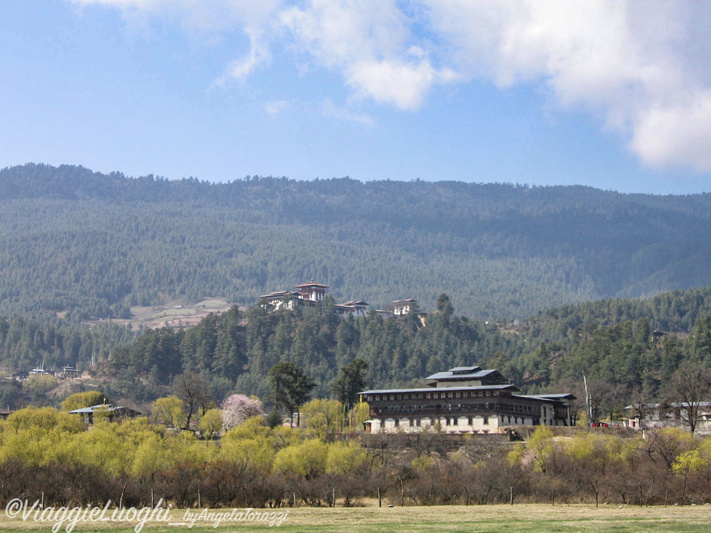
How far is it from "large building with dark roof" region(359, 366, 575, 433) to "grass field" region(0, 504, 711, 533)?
61329 millimetres

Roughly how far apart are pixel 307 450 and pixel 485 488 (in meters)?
22.1

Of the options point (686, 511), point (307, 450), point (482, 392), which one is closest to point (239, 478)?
point (307, 450)

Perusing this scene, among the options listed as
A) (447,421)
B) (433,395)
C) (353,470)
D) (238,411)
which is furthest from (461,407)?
(353,470)

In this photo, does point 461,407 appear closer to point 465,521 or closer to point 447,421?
point 447,421

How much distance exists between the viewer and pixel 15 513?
213 ft

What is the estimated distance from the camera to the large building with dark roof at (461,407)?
135m

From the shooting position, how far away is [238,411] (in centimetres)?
15675

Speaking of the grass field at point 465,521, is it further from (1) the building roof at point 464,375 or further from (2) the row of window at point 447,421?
(1) the building roof at point 464,375

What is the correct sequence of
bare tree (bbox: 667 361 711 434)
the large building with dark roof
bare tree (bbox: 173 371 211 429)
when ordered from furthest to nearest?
bare tree (bbox: 173 371 211 429) → the large building with dark roof → bare tree (bbox: 667 361 711 434)

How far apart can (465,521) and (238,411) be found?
99.5 meters

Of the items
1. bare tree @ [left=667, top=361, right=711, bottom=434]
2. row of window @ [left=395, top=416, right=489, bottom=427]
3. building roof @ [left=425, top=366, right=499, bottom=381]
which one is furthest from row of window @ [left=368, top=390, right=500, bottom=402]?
bare tree @ [left=667, top=361, right=711, bottom=434]

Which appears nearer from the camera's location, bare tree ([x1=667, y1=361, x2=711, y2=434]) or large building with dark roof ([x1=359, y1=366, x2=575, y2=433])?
bare tree ([x1=667, y1=361, x2=711, y2=434])

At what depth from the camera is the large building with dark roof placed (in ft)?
441

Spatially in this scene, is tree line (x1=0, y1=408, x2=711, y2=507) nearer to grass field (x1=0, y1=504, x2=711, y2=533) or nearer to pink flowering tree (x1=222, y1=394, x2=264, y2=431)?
grass field (x1=0, y1=504, x2=711, y2=533)
